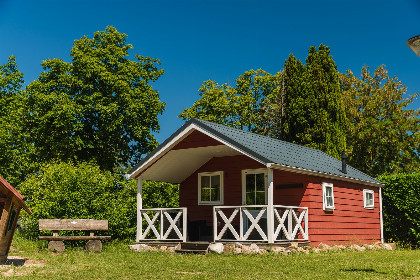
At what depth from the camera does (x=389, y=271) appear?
10.4 meters

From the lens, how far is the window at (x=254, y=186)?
57.3 ft

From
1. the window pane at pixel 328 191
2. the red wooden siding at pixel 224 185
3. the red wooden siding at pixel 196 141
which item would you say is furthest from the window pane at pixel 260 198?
the red wooden siding at pixel 196 141

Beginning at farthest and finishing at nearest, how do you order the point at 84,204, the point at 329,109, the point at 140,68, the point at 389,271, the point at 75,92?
the point at 140,68 < the point at 75,92 < the point at 329,109 < the point at 84,204 < the point at 389,271

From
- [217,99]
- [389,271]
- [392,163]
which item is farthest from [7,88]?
[389,271]

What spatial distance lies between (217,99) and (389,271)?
94.1 feet

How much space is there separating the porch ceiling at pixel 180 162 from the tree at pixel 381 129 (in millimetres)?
14362

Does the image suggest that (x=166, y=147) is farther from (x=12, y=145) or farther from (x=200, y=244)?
(x=12, y=145)

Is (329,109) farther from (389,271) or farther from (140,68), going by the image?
(389,271)

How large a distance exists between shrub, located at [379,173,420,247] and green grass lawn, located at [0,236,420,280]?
666 centimetres

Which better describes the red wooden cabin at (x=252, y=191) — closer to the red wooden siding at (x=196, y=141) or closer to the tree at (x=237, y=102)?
the red wooden siding at (x=196, y=141)

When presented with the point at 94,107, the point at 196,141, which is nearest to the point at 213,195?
the point at 196,141

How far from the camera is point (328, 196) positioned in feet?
58.0

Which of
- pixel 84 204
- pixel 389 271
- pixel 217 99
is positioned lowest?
pixel 389 271

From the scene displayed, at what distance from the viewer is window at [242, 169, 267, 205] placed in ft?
57.3
